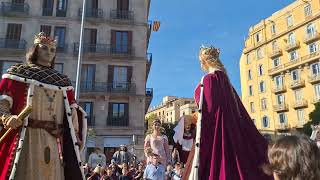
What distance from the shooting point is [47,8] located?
34156 millimetres

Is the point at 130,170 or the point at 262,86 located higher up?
the point at 262,86

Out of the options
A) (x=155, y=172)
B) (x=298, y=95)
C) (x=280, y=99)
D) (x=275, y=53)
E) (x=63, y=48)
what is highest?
(x=275, y=53)

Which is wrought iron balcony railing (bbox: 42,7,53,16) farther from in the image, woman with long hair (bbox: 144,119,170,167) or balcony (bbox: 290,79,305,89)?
balcony (bbox: 290,79,305,89)

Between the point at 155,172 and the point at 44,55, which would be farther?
the point at 155,172

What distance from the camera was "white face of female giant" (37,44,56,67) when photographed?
15.9ft

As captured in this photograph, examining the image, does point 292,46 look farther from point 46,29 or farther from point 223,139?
point 223,139

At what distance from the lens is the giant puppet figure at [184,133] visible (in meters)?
5.15

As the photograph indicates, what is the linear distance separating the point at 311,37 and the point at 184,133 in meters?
49.8

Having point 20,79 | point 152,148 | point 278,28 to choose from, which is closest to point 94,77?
point 152,148

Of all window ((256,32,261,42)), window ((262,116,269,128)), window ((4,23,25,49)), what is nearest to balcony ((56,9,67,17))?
window ((4,23,25,49))

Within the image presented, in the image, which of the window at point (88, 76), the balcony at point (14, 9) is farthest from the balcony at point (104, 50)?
the balcony at point (14, 9)

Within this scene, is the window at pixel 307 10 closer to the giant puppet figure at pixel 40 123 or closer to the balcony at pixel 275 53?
the balcony at pixel 275 53

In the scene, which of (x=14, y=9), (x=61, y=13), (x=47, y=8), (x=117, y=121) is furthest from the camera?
(x=61, y=13)

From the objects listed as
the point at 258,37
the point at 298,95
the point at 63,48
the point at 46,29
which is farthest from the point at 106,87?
the point at 258,37
